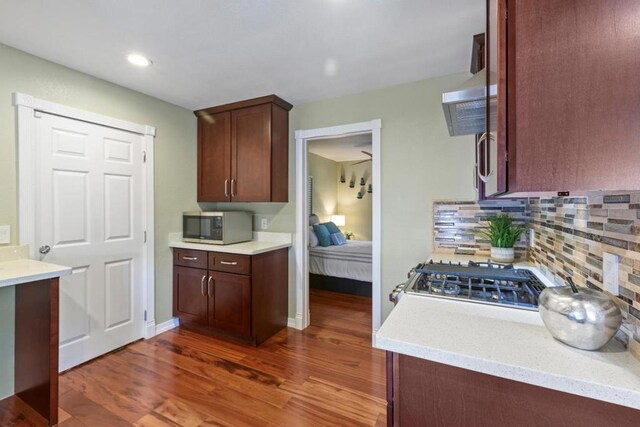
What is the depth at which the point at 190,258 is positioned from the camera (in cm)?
285

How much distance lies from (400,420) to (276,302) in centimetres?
A: 201

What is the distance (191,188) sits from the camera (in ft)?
10.3

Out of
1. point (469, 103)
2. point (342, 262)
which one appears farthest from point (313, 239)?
point (469, 103)

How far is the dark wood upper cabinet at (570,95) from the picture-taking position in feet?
1.86

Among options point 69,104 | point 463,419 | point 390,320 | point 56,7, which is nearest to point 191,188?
point 69,104

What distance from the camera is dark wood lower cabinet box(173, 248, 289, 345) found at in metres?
2.55

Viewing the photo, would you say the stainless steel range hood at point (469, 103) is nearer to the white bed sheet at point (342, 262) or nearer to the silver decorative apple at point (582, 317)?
the silver decorative apple at point (582, 317)

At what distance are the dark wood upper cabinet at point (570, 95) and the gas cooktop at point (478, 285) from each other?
2.16 ft

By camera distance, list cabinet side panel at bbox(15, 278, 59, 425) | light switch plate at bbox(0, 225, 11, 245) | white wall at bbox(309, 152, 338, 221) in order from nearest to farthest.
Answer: cabinet side panel at bbox(15, 278, 59, 425), light switch plate at bbox(0, 225, 11, 245), white wall at bbox(309, 152, 338, 221)

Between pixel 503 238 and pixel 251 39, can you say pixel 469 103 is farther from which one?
pixel 251 39

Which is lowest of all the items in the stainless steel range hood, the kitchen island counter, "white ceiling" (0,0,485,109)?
the kitchen island counter

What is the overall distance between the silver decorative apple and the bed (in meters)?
3.09

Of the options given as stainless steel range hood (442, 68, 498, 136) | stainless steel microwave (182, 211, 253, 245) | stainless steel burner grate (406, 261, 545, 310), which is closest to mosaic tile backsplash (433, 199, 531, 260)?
stainless steel burner grate (406, 261, 545, 310)

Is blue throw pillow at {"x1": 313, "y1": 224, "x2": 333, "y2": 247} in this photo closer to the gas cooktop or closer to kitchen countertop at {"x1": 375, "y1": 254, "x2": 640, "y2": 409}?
the gas cooktop
